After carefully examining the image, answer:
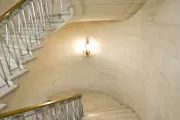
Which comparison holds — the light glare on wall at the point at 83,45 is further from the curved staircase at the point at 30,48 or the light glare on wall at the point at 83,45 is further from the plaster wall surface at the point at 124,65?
the curved staircase at the point at 30,48

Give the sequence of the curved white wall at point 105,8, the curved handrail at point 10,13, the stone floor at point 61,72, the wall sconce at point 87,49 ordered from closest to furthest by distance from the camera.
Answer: the curved handrail at point 10,13, the curved white wall at point 105,8, the stone floor at point 61,72, the wall sconce at point 87,49

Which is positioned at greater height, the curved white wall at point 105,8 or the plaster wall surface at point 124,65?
the curved white wall at point 105,8

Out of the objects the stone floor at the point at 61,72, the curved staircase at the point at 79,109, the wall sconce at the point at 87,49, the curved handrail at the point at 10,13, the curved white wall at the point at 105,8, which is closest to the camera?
the curved staircase at the point at 79,109

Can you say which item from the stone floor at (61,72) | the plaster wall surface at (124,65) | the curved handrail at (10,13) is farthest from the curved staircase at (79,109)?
the curved handrail at (10,13)

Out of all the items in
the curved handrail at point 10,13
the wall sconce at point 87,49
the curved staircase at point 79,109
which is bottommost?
the curved staircase at point 79,109

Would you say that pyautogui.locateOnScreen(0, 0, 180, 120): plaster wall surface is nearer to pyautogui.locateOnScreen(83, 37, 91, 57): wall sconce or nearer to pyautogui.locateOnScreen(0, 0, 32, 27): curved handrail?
pyautogui.locateOnScreen(83, 37, 91, 57): wall sconce

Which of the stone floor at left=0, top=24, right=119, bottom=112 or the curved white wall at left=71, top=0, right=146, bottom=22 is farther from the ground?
the curved white wall at left=71, top=0, right=146, bottom=22

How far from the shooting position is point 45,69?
4.96 meters

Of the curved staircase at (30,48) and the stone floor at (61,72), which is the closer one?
the curved staircase at (30,48)

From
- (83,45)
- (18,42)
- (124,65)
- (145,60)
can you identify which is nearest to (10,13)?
(18,42)

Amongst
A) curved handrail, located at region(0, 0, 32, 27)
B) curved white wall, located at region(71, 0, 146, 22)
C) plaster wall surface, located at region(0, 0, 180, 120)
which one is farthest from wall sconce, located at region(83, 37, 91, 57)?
curved handrail, located at region(0, 0, 32, 27)

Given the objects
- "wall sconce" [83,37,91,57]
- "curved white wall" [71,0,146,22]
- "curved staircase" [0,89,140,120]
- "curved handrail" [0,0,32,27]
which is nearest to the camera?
"curved staircase" [0,89,140,120]

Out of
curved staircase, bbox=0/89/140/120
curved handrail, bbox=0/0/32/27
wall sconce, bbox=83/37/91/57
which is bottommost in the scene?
curved staircase, bbox=0/89/140/120

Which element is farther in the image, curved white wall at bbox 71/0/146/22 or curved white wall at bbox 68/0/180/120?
curved white wall at bbox 71/0/146/22
